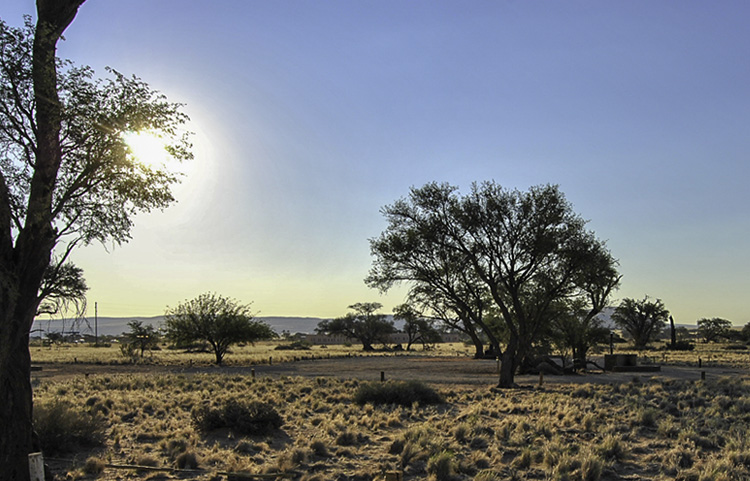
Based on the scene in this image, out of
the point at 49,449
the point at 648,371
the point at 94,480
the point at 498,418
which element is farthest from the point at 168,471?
the point at 648,371

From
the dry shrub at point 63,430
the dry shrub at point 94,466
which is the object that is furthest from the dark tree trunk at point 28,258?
the dry shrub at point 63,430

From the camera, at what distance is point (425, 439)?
43.4 feet

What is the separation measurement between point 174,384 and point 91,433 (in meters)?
13.7

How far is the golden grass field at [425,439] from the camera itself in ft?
36.3

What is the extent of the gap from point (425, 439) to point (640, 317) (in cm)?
8310

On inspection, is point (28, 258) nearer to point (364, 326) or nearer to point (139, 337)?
point (139, 337)

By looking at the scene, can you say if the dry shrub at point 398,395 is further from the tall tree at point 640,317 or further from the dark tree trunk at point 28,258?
the tall tree at point 640,317

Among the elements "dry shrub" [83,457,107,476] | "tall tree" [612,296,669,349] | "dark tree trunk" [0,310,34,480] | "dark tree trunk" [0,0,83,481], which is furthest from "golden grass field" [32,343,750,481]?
"tall tree" [612,296,669,349]

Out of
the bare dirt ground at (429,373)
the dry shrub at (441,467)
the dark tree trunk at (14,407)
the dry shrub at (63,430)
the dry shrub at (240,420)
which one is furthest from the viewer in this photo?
the bare dirt ground at (429,373)

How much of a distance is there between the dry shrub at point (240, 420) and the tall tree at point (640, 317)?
7829 cm

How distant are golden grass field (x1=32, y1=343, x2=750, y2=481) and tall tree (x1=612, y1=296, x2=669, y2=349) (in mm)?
66322

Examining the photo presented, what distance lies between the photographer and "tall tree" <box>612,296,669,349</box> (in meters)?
83.3

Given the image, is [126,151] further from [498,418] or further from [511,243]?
[511,243]

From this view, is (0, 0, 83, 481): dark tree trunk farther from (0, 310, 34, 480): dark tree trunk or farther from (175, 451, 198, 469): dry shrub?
(175, 451, 198, 469): dry shrub
